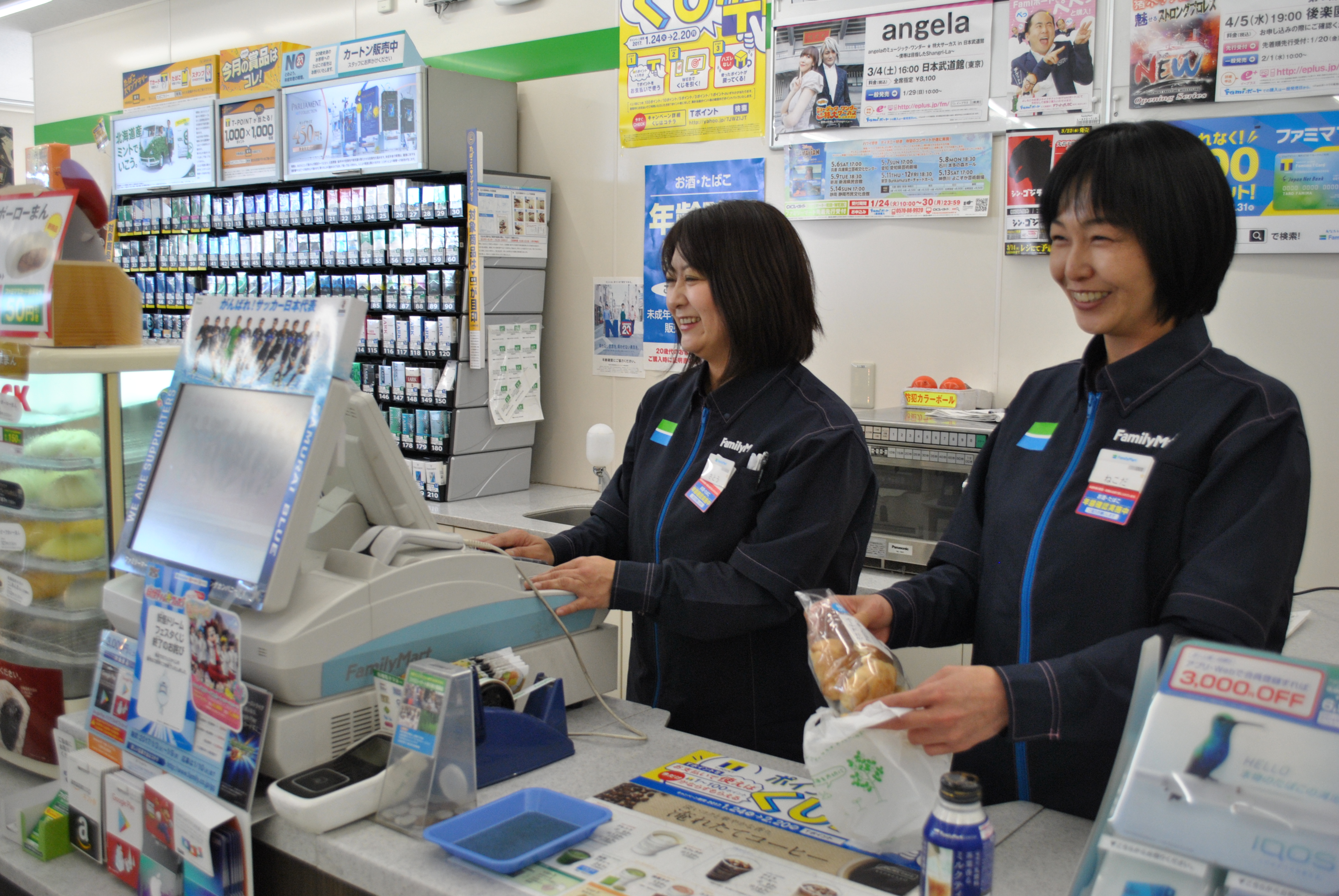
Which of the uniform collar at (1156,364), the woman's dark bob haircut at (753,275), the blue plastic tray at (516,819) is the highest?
the woman's dark bob haircut at (753,275)

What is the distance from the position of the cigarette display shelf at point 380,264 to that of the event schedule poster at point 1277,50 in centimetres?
273

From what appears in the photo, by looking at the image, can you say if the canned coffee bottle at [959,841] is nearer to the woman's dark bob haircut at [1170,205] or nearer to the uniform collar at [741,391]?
the woman's dark bob haircut at [1170,205]

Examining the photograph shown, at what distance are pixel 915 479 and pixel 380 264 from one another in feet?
8.38

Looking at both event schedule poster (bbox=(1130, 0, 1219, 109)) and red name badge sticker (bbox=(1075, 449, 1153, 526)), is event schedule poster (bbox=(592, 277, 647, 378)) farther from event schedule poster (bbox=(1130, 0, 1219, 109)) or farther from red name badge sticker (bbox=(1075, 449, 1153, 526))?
red name badge sticker (bbox=(1075, 449, 1153, 526))

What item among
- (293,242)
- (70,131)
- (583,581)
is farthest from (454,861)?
(70,131)

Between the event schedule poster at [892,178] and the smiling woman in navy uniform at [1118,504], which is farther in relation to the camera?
the event schedule poster at [892,178]

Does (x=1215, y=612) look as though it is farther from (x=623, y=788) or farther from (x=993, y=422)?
(x=993, y=422)

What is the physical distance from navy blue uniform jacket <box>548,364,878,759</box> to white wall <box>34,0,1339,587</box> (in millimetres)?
1742

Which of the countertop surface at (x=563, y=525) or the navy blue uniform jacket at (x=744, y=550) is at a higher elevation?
the navy blue uniform jacket at (x=744, y=550)

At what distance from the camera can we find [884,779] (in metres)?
1.26

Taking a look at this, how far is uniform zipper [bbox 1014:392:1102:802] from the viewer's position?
4.93ft

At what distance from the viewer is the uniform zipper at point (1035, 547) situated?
1.50 meters

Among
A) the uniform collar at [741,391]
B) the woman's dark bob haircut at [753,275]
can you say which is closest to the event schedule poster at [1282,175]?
the woman's dark bob haircut at [753,275]

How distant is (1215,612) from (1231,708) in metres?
0.52
